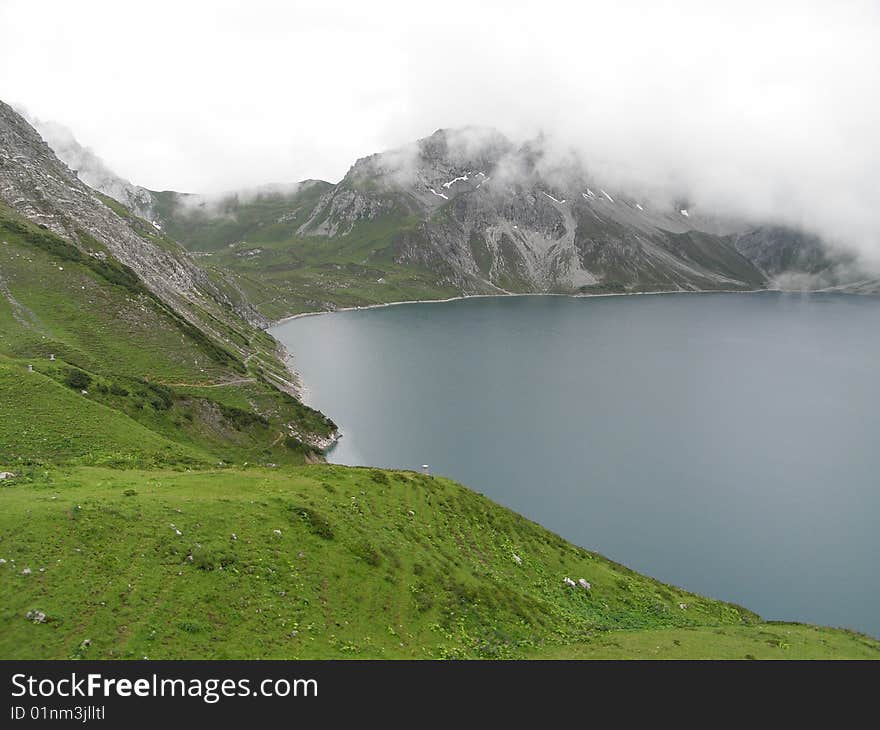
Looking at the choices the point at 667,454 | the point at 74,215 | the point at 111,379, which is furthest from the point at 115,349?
the point at 667,454

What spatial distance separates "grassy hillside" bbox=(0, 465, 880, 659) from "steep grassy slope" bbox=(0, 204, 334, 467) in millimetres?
12486

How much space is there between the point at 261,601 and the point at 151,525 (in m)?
7.91

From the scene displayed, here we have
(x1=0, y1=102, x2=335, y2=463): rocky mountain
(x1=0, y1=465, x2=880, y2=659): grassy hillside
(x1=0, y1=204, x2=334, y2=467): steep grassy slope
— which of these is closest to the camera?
(x1=0, y1=465, x2=880, y2=659): grassy hillside

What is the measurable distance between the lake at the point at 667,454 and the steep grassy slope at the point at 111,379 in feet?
66.2

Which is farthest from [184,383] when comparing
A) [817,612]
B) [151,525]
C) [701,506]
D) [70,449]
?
[817,612]

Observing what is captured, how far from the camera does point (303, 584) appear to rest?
2842 cm

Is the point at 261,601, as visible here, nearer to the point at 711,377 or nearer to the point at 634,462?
the point at 634,462

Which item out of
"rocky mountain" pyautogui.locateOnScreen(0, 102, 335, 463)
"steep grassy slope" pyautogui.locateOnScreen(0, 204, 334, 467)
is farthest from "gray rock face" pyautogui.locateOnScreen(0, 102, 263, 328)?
"steep grassy slope" pyautogui.locateOnScreen(0, 204, 334, 467)

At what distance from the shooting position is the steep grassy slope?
47594 millimetres

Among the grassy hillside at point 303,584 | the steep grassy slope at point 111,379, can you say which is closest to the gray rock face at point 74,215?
the steep grassy slope at point 111,379

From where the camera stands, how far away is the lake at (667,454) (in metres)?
67.1

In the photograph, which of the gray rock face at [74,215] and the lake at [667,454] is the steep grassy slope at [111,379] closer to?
the gray rock face at [74,215]

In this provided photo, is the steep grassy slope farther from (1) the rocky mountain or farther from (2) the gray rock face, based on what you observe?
(2) the gray rock face

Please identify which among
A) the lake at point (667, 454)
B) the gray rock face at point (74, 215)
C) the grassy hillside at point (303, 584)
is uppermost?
the gray rock face at point (74, 215)
